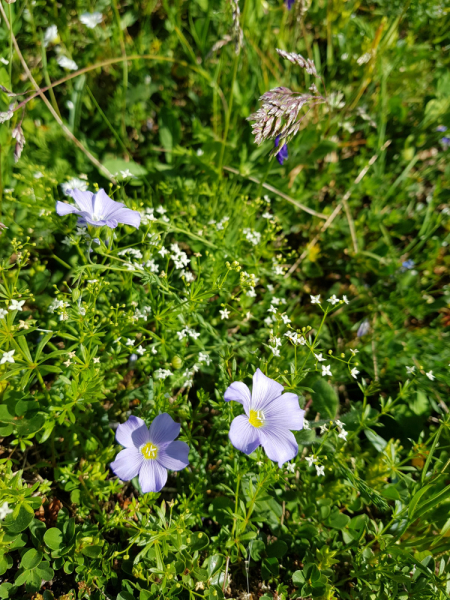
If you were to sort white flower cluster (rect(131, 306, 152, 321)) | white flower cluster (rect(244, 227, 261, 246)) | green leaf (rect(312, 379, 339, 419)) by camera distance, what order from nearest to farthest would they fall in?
white flower cluster (rect(131, 306, 152, 321)), green leaf (rect(312, 379, 339, 419)), white flower cluster (rect(244, 227, 261, 246))

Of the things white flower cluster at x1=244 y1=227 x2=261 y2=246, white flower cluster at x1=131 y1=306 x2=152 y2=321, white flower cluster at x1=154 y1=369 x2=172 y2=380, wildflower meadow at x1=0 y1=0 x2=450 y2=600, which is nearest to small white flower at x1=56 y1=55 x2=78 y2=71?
wildflower meadow at x1=0 y1=0 x2=450 y2=600

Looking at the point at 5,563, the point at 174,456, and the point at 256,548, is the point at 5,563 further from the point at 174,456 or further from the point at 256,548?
the point at 256,548

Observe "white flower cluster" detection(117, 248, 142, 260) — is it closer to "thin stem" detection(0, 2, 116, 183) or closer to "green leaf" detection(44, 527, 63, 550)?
"thin stem" detection(0, 2, 116, 183)

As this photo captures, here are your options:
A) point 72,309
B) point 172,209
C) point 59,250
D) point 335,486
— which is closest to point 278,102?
point 172,209

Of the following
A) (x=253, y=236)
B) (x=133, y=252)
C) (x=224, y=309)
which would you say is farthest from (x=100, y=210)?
(x=253, y=236)

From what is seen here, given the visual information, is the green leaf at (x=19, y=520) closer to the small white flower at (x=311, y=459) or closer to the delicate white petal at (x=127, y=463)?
the delicate white petal at (x=127, y=463)

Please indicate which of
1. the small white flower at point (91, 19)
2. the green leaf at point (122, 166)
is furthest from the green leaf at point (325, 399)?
the small white flower at point (91, 19)

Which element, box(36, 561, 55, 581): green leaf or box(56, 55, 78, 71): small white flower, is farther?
box(56, 55, 78, 71): small white flower
